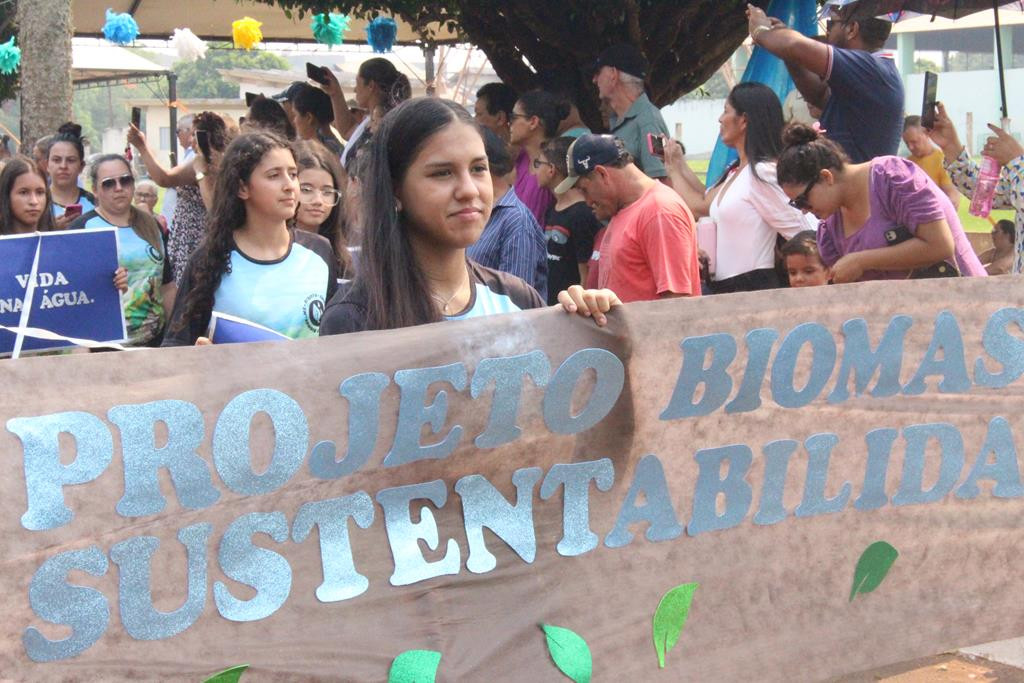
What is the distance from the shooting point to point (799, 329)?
11.8ft

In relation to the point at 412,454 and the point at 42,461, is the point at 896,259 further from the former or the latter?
the point at 42,461

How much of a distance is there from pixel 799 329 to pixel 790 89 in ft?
16.3

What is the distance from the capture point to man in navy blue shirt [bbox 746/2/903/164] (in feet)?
18.2

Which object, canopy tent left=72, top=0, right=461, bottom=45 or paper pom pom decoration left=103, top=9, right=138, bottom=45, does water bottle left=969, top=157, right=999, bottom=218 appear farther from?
paper pom pom decoration left=103, top=9, right=138, bottom=45

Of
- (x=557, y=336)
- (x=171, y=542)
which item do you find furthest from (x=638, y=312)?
(x=171, y=542)

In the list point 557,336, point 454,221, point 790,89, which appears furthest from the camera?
point 790,89

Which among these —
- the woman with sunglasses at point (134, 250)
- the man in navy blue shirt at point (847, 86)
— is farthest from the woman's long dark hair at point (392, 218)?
the woman with sunglasses at point (134, 250)

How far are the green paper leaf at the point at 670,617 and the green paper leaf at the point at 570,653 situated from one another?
0.20 m

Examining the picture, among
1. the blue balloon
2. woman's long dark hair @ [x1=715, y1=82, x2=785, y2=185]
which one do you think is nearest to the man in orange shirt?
the blue balloon

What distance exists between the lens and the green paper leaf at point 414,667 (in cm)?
303

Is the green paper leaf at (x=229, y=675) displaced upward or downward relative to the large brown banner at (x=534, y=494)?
downward

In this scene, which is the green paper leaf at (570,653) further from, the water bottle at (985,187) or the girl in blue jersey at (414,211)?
the water bottle at (985,187)

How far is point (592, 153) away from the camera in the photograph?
5.36 meters

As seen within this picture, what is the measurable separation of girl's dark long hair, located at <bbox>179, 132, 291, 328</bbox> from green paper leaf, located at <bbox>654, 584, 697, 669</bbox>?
172 centimetres
